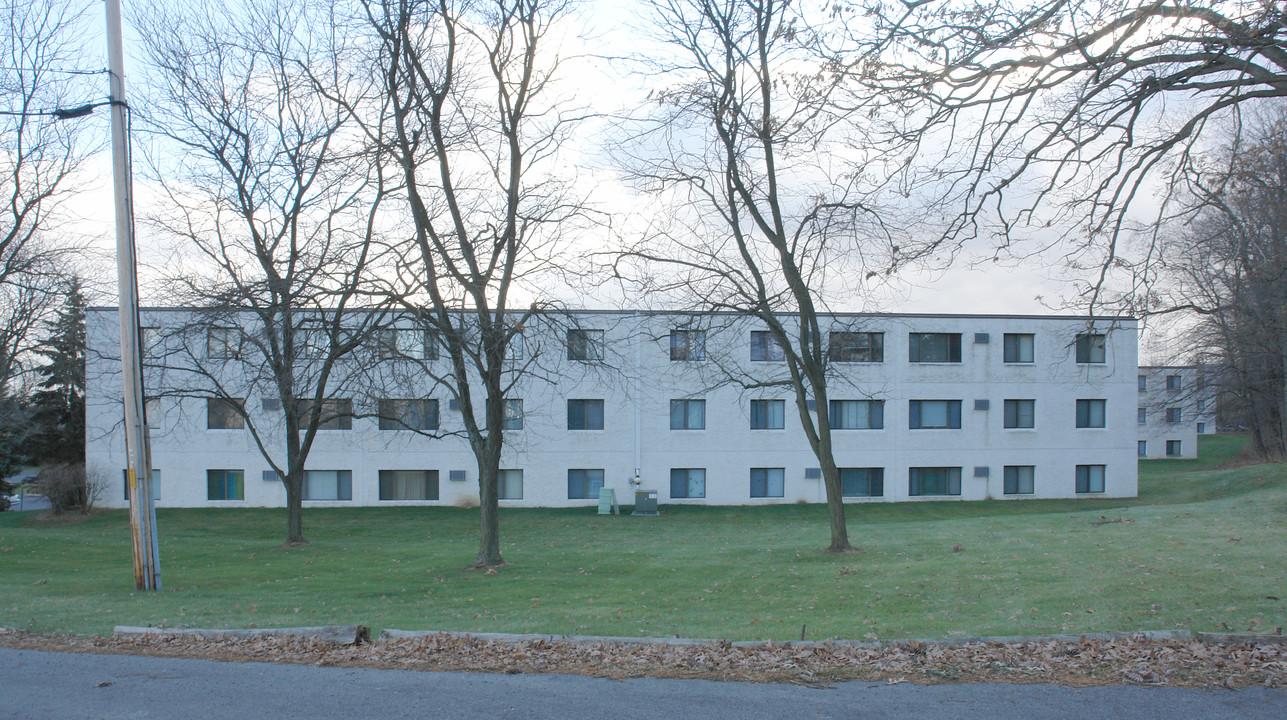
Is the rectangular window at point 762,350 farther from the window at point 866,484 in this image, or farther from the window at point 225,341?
the window at point 225,341

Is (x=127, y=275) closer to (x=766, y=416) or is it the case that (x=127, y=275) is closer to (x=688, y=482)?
(x=688, y=482)

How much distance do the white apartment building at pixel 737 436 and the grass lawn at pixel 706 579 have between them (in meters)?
7.15

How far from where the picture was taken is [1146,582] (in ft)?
39.9

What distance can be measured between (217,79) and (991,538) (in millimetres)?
22357

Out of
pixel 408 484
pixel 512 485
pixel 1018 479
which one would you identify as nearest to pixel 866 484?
pixel 1018 479

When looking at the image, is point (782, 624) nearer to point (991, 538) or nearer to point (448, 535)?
point (991, 538)

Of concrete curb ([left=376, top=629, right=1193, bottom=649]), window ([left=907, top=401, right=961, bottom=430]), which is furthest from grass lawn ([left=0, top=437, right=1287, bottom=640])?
window ([left=907, top=401, right=961, bottom=430])

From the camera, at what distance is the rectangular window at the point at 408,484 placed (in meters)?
37.9

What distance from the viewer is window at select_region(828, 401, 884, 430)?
129ft

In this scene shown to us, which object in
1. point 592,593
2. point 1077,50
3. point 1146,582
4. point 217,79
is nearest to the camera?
point 1077,50

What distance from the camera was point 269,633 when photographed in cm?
927

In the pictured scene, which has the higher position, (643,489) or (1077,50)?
(1077,50)

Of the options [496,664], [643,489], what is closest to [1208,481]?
[643,489]

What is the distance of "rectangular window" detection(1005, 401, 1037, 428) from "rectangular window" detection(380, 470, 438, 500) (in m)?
26.3
